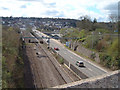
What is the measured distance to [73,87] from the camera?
75.4 inches

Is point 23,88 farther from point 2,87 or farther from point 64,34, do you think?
point 64,34

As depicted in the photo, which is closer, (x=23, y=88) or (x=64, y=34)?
(x=23, y=88)

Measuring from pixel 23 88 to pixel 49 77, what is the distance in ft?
6.27

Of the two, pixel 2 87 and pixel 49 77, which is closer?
pixel 2 87

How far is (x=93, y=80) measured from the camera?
2.14 metres

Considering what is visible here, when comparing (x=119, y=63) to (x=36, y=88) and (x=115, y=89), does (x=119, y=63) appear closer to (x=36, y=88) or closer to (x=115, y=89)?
(x=36, y=88)

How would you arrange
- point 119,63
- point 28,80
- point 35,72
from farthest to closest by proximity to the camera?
point 35,72 < point 119,63 < point 28,80

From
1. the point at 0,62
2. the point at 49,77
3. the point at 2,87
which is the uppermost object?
the point at 0,62

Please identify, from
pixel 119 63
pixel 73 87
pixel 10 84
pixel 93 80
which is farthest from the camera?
pixel 119 63

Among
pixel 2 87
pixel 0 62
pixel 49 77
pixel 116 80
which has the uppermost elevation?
pixel 116 80

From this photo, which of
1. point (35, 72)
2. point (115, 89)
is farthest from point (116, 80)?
point (35, 72)

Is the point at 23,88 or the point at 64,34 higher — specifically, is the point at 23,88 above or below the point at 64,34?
below

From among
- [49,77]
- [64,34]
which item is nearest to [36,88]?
[49,77]

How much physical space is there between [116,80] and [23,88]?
4.67m
